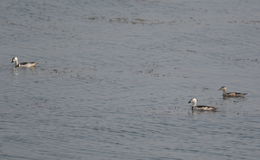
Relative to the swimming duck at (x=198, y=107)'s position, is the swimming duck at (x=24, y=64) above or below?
above

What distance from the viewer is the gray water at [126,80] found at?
30672mm

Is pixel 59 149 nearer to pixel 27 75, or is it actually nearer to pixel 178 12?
pixel 27 75

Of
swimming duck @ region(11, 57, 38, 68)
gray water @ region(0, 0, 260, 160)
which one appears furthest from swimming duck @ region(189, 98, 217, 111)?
swimming duck @ region(11, 57, 38, 68)

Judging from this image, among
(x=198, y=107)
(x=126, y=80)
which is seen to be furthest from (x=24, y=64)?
(x=198, y=107)

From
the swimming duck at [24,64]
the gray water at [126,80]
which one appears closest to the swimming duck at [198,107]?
the gray water at [126,80]

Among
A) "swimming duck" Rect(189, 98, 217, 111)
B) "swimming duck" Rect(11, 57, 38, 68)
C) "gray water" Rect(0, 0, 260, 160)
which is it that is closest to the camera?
"gray water" Rect(0, 0, 260, 160)

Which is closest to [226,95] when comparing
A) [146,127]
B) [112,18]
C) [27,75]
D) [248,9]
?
[146,127]

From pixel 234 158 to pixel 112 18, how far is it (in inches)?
1347

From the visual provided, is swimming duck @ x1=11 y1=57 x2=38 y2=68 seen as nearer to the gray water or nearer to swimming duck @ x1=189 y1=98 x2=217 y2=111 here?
the gray water

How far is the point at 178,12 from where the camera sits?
6744 centimetres

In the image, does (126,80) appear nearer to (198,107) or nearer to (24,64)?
(24,64)

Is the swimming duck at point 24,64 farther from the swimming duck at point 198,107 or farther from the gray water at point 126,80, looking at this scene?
the swimming duck at point 198,107

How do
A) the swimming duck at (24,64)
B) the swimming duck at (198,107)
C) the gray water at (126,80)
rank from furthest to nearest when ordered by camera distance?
the swimming duck at (24,64)
the swimming duck at (198,107)
the gray water at (126,80)

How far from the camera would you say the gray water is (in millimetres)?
30672
